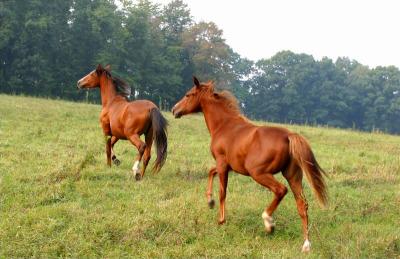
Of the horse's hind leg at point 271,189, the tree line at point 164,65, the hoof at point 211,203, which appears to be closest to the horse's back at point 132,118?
the hoof at point 211,203

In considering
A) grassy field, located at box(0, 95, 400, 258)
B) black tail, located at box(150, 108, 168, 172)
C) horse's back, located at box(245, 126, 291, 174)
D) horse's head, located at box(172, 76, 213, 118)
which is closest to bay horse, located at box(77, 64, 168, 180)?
black tail, located at box(150, 108, 168, 172)

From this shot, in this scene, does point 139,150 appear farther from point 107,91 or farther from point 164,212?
point 164,212

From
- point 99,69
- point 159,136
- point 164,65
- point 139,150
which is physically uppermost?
point 164,65

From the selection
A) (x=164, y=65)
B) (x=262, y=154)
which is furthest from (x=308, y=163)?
(x=164, y=65)

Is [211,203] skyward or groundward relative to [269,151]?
groundward

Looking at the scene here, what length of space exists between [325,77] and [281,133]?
84.7m

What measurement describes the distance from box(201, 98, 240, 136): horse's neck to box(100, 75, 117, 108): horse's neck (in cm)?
436

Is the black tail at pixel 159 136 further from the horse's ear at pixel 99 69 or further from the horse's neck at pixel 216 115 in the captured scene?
the horse's ear at pixel 99 69

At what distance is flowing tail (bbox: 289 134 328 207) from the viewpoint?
249 inches

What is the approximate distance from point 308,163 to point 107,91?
7089 mm

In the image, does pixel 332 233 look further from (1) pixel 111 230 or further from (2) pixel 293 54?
(2) pixel 293 54

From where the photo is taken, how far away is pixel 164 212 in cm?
741

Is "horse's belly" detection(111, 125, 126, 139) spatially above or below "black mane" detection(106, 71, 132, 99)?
below

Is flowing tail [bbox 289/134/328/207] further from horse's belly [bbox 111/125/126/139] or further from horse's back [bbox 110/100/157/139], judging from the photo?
horse's belly [bbox 111/125/126/139]
